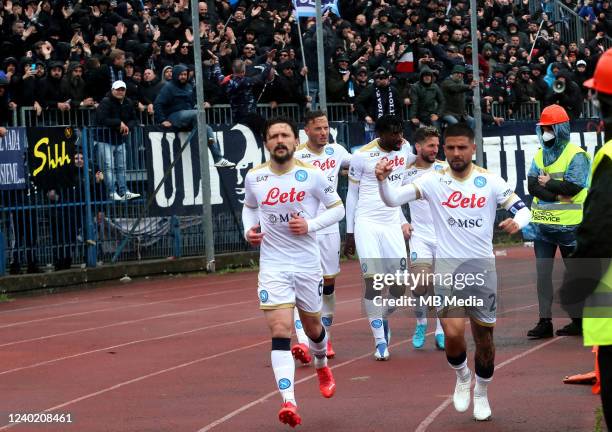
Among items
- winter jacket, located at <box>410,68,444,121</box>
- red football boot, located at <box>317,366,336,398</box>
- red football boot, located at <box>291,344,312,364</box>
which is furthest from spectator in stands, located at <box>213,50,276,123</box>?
red football boot, located at <box>317,366,336,398</box>

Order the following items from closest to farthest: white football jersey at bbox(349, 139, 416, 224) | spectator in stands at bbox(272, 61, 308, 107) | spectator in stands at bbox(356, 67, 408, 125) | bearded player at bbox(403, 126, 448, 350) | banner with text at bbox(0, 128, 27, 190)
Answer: bearded player at bbox(403, 126, 448, 350), white football jersey at bbox(349, 139, 416, 224), banner with text at bbox(0, 128, 27, 190), spectator in stands at bbox(272, 61, 308, 107), spectator in stands at bbox(356, 67, 408, 125)

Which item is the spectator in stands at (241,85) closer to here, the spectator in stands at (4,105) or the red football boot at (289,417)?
the spectator in stands at (4,105)

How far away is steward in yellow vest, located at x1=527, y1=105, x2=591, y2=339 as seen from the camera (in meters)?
12.8

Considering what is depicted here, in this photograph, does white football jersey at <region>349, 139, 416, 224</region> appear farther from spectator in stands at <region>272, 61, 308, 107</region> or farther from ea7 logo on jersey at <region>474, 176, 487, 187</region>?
spectator in stands at <region>272, 61, 308, 107</region>

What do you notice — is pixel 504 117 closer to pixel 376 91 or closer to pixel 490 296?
pixel 376 91

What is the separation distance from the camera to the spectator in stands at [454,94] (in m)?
25.6

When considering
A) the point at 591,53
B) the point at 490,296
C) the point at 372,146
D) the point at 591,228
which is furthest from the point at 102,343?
the point at 591,53

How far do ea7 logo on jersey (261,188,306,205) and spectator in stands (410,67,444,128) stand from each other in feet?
50.4

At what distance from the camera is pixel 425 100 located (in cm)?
2500

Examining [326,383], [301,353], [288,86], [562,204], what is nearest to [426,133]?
[562,204]

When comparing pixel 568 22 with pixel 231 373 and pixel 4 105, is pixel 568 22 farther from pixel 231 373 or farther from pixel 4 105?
pixel 231 373

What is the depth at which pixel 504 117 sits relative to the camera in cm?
2844

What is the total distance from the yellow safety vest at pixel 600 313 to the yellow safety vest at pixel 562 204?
24.2ft

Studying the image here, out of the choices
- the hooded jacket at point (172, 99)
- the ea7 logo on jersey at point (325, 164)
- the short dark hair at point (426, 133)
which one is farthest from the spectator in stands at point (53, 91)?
the short dark hair at point (426, 133)
